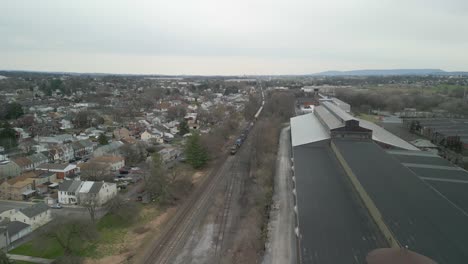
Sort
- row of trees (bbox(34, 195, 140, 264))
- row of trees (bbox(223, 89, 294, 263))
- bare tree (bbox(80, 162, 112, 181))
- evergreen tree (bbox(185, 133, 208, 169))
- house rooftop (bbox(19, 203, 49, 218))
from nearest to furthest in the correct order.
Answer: row of trees (bbox(34, 195, 140, 264))
row of trees (bbox(223, 89, 294, 263))
house rooftop (bbox(19, 203, 49, 218))
bare tree (bbox(80, 162, 112, 181))
evergreen tree (bbox(185, 133, 208, 169))

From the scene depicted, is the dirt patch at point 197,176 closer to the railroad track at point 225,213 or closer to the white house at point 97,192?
the railroad track at point 225,213

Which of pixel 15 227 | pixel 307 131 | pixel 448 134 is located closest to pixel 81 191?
pixel 15 227

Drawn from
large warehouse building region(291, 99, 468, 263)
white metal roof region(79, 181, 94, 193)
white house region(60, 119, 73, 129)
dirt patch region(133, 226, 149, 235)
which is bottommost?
dirt patch region(133, 226, 149, 235)

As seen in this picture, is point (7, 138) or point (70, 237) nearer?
point (70, 237)

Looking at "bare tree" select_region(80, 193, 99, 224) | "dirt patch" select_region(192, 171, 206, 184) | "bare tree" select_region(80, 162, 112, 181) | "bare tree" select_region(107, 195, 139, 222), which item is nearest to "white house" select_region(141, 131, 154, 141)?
"dirt patch" select_region(192, 171, 206, 184)

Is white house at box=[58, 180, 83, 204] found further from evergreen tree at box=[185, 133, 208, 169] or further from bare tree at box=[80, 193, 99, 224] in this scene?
evergreen tree at box=[185, 133, 208, 169]

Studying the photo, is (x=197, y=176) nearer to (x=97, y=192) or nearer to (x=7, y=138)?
(x=97, y=192)
